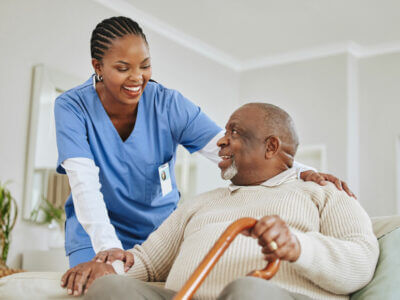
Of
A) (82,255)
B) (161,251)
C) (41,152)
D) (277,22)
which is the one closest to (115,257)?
(161,251)

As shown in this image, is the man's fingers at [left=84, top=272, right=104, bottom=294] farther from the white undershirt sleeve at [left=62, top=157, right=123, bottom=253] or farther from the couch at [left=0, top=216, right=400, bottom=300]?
the white undershirt sleeve at [left=62, top=157, right=123, bottom=253]

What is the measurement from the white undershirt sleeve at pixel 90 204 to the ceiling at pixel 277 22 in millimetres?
3167

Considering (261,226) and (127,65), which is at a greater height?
(127,65)

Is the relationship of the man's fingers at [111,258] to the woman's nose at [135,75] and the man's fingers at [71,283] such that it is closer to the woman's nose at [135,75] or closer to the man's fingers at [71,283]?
the man's fingers at [71,283]

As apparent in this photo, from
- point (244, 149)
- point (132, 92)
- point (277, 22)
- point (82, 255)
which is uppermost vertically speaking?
point (277, 22)

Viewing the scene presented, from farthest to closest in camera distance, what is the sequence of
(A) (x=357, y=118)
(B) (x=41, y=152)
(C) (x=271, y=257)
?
(A) (x=357, y=118), (B) (x=41, y=152), (C) (x=271, y=257)

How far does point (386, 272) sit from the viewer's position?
1.24 m

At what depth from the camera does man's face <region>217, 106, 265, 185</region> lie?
1573mm

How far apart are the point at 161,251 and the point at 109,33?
67 cm

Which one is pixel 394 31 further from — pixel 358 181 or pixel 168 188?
pixel 168 188

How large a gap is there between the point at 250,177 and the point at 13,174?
2449 millimetres

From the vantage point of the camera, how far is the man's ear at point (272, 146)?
5.14ft

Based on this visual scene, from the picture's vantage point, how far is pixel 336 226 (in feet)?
4.24

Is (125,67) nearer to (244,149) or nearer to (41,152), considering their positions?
(244,149)
